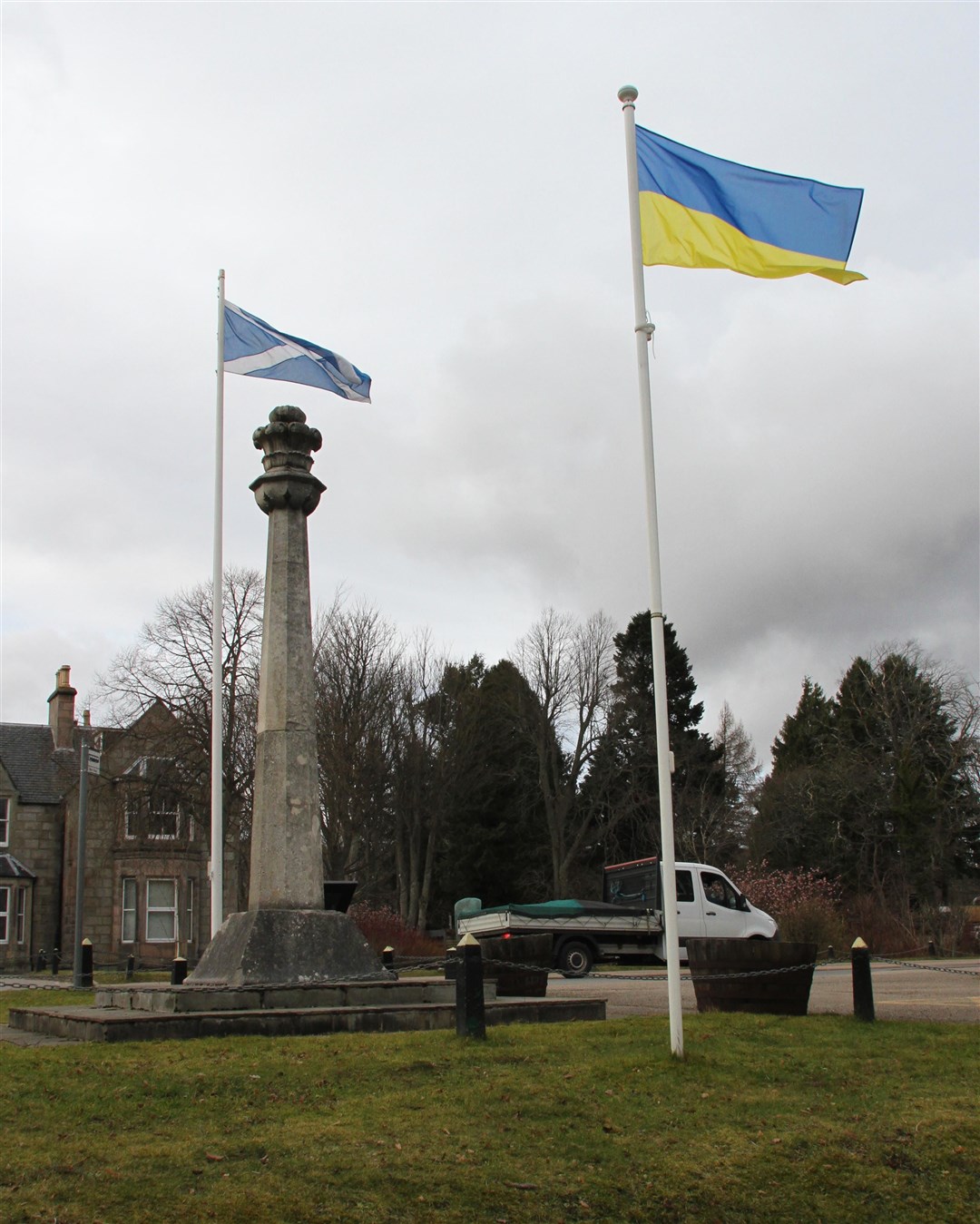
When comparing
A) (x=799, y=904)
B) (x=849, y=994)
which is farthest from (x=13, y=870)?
(x=849, y=994)

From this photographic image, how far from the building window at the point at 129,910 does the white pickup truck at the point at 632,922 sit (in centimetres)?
2112

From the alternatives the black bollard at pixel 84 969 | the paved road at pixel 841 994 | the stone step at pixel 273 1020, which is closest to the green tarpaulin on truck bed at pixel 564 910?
the paved road at pixel 841 994

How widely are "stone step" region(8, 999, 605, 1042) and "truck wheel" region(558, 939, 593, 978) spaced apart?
11.7 m

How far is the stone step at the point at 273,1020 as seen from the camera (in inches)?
390

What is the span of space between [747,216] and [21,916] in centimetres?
3956

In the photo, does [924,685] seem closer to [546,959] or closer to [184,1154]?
[546,959]

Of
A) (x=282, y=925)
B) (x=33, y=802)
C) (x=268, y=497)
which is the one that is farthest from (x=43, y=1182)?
(x=33, y=802)

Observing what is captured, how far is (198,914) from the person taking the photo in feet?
140

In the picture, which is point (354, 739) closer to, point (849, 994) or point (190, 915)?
point (190, 915)

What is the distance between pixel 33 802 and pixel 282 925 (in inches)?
1393

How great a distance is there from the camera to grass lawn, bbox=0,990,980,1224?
5.65 meters

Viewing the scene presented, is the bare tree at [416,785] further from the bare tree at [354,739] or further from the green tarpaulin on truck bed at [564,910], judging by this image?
the green tarpaulin on truck bed at [564,910]

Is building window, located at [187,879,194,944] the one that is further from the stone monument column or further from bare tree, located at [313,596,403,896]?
the stone monument column

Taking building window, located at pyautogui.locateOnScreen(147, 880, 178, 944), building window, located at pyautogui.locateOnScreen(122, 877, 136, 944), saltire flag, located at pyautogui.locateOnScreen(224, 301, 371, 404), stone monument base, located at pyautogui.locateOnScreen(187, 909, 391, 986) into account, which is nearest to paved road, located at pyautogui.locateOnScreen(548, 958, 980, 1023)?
stone monument base, located at pyautogui.locateOnScreen(187, 909, 391, 986)
